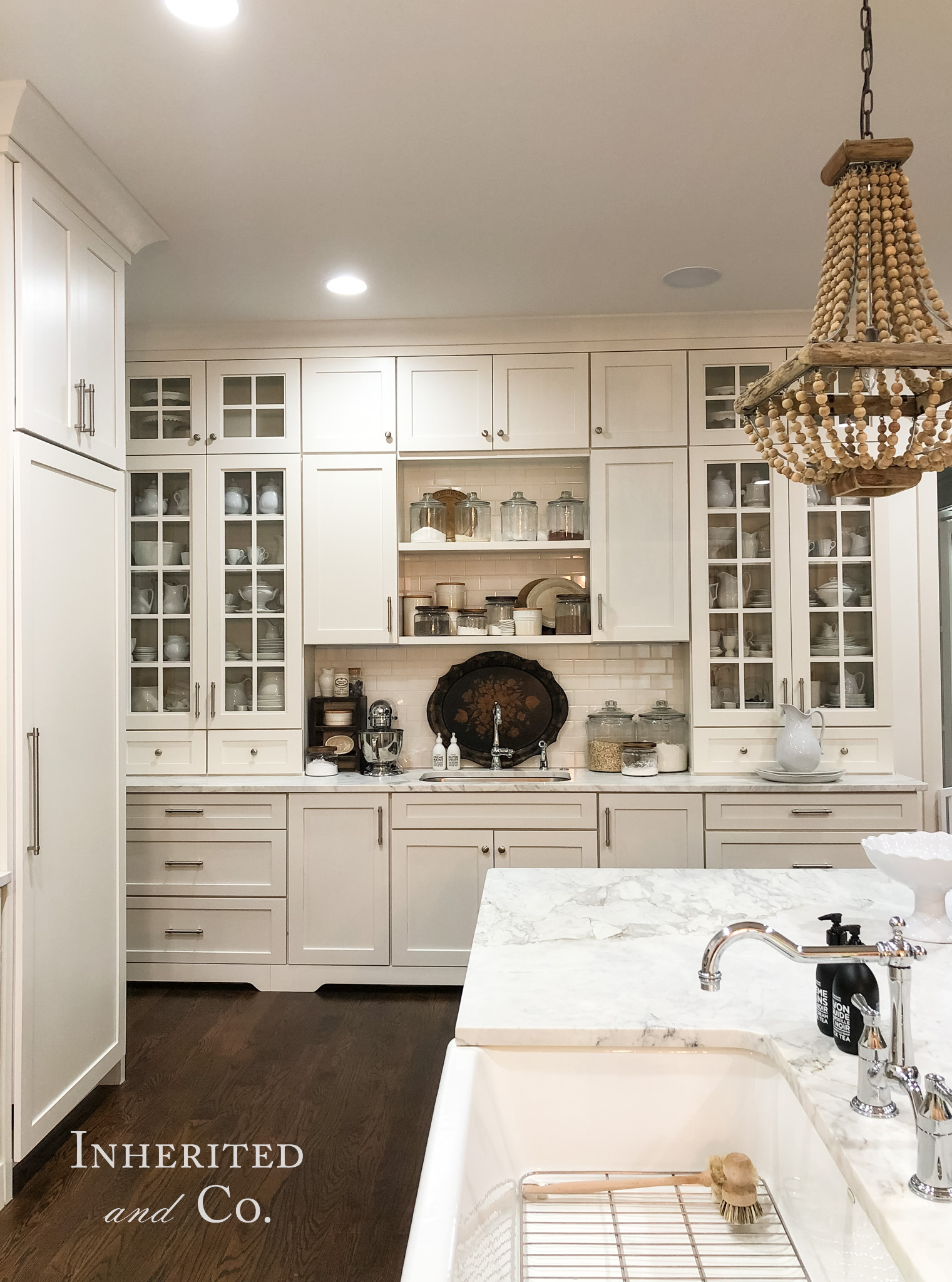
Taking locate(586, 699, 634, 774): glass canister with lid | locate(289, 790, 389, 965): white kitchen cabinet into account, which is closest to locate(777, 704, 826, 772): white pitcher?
locate(586, 699, 634, 774): glass canister with lid

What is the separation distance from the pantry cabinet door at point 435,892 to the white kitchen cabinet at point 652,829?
50cm

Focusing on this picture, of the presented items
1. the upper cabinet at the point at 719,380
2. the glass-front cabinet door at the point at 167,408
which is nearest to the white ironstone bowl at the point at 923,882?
the upper cabinet at the point at 719,380

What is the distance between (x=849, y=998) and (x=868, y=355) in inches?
36.8

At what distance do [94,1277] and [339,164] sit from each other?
2.89 meters

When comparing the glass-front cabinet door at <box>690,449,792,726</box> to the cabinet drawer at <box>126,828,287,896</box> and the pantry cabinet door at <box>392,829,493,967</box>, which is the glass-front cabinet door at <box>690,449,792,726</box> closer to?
the pantry cabinet door at <box>392,829,493,967</box>

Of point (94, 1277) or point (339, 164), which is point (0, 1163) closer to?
point (94, 1277)

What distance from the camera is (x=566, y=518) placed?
4055 mm

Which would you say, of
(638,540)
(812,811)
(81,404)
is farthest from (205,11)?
(812,811)

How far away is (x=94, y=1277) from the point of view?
2.01m

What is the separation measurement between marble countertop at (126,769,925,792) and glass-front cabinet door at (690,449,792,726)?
33cm

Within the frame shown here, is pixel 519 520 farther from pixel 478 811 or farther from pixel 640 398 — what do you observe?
pixel 478 811

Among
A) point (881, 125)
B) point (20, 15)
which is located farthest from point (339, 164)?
point (881, 125)

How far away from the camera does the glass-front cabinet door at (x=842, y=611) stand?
3867mm

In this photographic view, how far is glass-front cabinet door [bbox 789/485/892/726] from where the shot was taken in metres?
3.87
